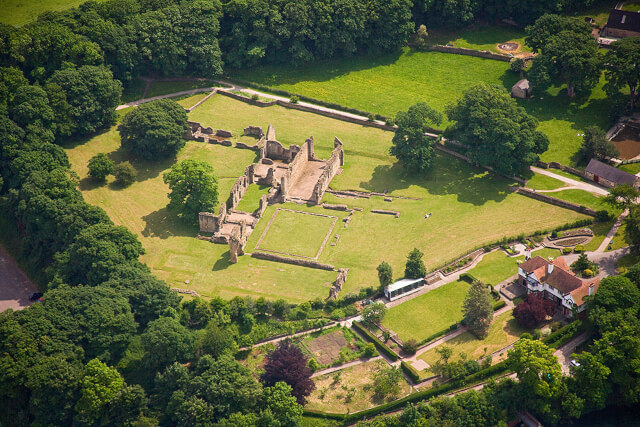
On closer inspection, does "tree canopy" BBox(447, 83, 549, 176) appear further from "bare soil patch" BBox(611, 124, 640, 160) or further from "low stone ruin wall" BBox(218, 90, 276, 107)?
"low stone ruin wall" BBox(218, 90, 276, 107)

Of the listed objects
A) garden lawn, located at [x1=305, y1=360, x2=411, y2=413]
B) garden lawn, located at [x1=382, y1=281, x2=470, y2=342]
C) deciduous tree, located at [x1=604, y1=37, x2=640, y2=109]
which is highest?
deciduous tree, located at [x1=604, y1=37, x2=640, y2=109]

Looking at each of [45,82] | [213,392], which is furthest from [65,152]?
[213,392]

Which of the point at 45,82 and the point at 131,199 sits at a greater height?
the point at 45,82

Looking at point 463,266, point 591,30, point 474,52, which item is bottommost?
point 463,266

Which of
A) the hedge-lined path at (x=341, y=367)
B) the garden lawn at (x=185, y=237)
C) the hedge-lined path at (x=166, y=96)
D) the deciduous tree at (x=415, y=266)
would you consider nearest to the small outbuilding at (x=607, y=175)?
the deciduous tree at (x=415, y=266)

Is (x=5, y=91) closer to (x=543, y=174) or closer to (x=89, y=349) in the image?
(x=89, y=349)

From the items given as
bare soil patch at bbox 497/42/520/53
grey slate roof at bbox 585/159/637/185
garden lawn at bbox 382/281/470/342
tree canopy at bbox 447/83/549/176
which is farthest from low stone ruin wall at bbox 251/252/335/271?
bare soil patch at bbox 497/42/520/53
